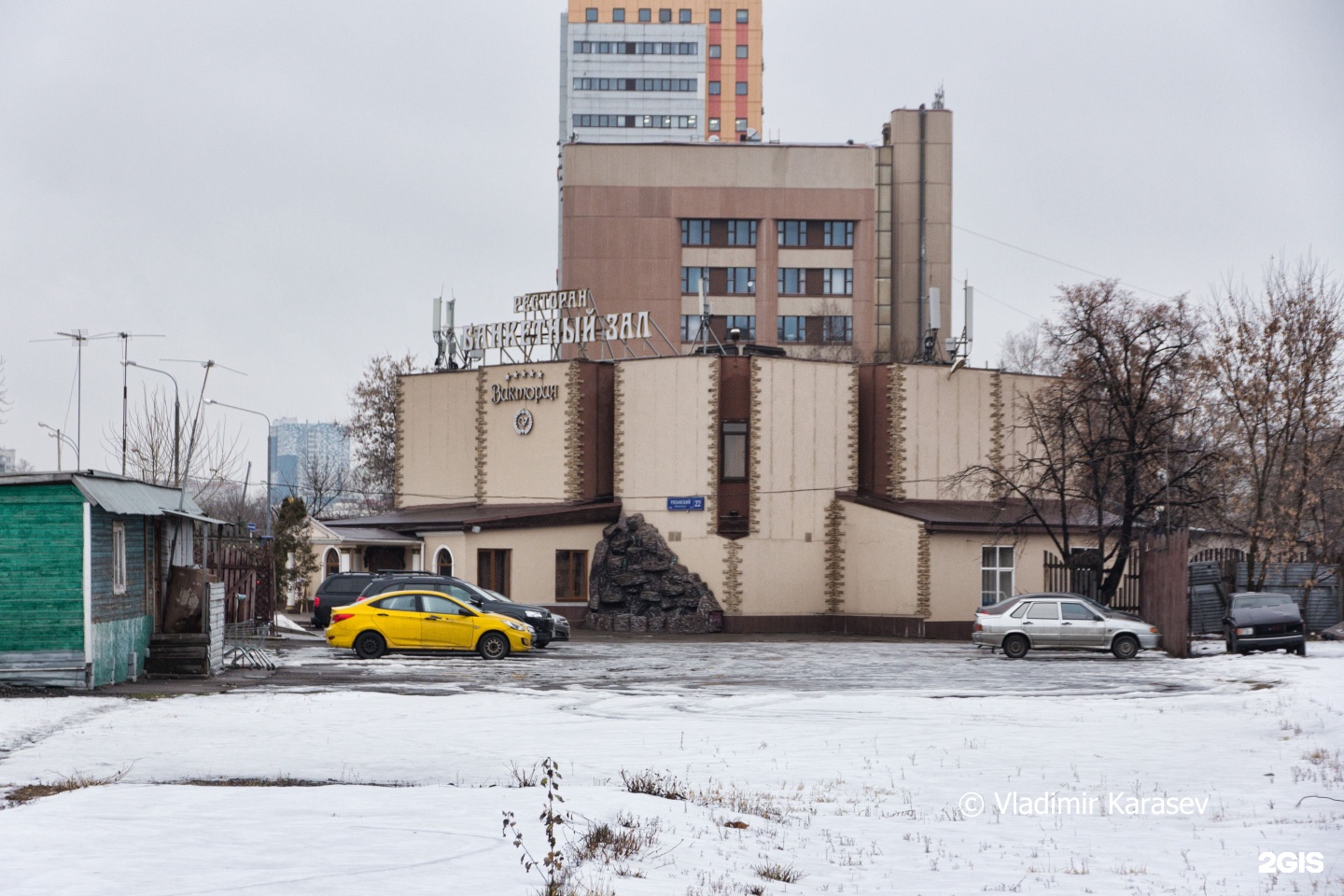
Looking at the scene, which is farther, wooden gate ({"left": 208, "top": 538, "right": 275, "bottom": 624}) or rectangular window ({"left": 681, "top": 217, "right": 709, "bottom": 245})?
rectangular window ({"left": 681, "top": 217, "right": 709, "bottom": 245})

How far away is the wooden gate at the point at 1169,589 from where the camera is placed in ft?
107

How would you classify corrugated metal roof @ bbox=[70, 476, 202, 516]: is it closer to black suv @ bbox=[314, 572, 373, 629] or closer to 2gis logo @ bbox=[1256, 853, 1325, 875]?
black suv @ bbox=[314, 572, 373, 629]

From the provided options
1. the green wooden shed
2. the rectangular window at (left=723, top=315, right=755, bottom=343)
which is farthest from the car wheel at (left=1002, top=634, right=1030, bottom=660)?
the rectangular window at (left=723, top=315, right=755, bottom=343)

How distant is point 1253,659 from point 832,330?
2433 inches

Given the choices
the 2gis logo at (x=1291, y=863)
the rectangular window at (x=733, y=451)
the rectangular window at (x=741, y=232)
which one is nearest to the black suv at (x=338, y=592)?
the rectangular window at (x=733, y=451)

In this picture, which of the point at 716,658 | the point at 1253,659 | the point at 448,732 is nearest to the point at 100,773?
the point at 448,732

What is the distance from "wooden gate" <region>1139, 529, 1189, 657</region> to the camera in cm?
3262

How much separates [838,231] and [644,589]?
48.6 m

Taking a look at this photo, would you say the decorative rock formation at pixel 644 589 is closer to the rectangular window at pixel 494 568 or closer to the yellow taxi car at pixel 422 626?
the rectangular window at pixel 494 568

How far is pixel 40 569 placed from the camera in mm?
22406

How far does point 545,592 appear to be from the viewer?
4903cm

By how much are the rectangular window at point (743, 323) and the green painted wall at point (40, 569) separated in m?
68.9

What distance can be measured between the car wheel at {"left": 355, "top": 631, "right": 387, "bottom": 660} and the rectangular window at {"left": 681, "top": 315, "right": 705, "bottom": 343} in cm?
6004

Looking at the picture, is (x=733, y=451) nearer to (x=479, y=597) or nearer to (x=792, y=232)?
(x=479, y=597)
